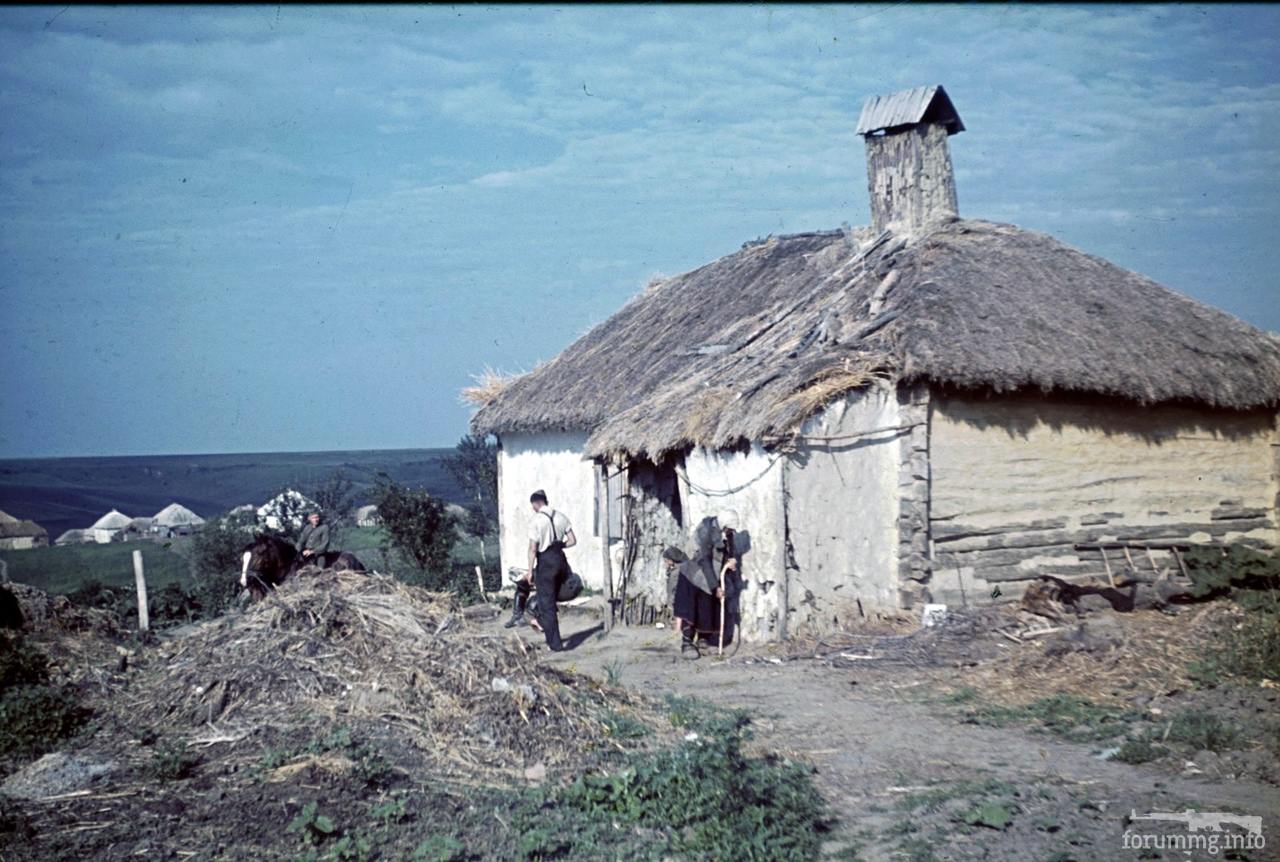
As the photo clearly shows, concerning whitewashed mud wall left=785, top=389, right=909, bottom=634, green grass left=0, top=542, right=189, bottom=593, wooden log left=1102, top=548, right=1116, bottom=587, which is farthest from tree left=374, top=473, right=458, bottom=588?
wooden log left=1102, top=548, right=1116, bottom=587

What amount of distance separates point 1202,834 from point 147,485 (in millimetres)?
69977

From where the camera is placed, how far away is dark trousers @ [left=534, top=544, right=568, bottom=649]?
37.4ft

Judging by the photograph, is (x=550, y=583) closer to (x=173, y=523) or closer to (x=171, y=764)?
(x=171, y=764)

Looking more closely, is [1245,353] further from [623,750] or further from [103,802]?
[103,802]

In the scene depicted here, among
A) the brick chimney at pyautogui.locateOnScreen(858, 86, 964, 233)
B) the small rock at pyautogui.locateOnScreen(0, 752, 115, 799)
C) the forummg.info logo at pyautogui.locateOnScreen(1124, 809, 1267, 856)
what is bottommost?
the forummg.info logo at pyautogui.locateOnScreen(1124, 809, 1267, 856)

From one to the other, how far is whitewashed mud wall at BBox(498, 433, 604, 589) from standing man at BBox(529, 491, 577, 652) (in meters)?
3.74

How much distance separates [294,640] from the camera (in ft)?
26.0

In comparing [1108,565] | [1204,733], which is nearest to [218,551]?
[1108,565]

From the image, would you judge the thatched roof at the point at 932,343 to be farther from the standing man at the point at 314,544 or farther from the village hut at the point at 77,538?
the village hut at the point at 77,538

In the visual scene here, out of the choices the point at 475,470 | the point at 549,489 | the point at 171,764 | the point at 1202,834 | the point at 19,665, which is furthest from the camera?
the point at 475,470

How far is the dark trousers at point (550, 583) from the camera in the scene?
11398 millimetres

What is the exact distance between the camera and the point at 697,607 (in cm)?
1149

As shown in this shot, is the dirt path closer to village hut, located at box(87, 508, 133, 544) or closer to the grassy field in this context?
the grassy field

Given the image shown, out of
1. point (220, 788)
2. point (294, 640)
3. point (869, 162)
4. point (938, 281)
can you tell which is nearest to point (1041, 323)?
point (938, 281)
